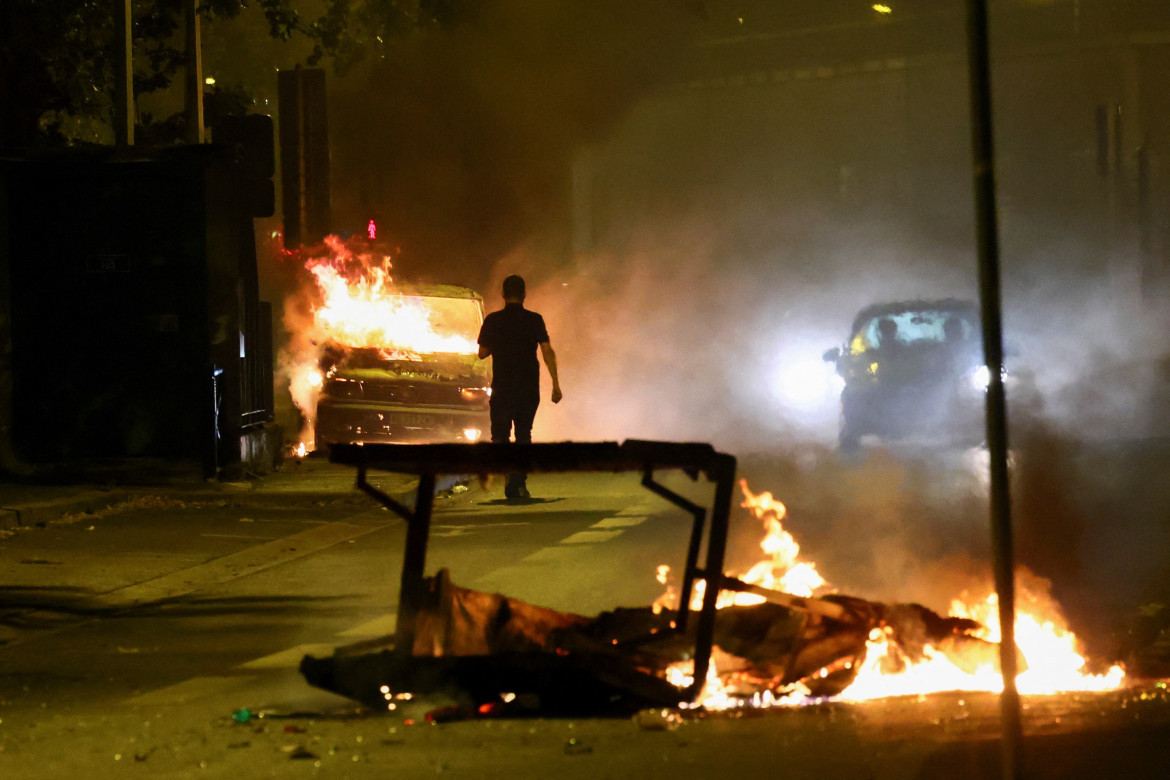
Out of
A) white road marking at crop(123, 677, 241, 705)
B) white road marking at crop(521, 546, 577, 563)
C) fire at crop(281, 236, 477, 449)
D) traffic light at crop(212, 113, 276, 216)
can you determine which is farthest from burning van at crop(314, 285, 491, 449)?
white road marking at crop(123, 677, 241, 705)

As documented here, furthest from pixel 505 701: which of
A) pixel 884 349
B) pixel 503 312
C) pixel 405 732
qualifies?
pixel 884 349

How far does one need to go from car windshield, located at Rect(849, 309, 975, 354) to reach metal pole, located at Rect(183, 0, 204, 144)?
7970 mm

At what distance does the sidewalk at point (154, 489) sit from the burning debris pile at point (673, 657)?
677 cm

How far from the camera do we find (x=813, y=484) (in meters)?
13.9

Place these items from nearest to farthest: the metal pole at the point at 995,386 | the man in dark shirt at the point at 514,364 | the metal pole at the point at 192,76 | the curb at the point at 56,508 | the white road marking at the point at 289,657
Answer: the metal pole at the point at 995,386, the white road marking at the point at 289,657, the curb at the point at 56,508, the man in dark shirt at the point at 514,364, the metal pole at the point at 192,76

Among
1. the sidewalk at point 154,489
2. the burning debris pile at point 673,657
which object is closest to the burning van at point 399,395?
the sidewalk at point 154,489

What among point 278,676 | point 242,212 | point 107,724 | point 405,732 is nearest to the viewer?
point 405,732

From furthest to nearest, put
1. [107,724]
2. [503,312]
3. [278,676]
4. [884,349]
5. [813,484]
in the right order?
1. [884,349]
2. [813,484]
3. [503,312]
4. [278,676]
5. [107,724]

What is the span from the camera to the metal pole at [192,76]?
16469 mm

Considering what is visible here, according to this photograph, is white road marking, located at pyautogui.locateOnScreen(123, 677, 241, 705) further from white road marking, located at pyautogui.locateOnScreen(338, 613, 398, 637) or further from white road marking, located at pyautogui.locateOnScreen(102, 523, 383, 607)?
white road marking, located at pyautogui.locateOnScreen(102, 523, 383, 607)

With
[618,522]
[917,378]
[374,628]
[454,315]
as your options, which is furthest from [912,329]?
[374,628]

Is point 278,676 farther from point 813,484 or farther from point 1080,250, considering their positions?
point 1080,250

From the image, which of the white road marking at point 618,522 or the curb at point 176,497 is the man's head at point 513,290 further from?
the white road marking at point 618,522

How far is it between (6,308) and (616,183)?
2636 cm
